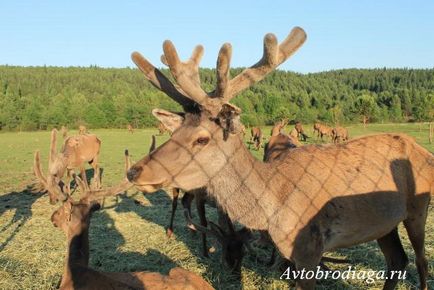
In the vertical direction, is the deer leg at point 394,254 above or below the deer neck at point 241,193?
below

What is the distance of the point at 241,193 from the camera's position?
12.5 ft

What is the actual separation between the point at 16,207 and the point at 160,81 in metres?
8.84

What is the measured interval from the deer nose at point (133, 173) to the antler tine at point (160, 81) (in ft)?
2.33

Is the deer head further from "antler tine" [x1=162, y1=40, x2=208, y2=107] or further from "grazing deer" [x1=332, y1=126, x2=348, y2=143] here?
"grazing deer" [x1=332, y1=126, x2=348, y2=143]

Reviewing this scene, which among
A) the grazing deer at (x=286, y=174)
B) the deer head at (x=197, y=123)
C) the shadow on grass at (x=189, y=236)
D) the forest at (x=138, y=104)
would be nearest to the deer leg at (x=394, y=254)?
the grazing deer at (x=286, y=174)

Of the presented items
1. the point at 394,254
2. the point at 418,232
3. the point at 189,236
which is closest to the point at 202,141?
the point at 418,232

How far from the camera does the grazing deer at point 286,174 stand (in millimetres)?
3473

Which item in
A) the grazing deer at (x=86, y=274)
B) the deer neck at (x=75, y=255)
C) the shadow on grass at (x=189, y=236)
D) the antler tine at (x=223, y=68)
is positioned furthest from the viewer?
the shadow on grass at (x=189, y=236)

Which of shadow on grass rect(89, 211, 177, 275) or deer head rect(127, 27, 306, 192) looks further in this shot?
shadow on grass rect(89, 211, 177, 275)

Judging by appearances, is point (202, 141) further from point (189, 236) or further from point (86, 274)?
point (189, 236)

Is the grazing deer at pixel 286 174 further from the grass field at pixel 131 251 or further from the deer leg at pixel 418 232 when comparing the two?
the grass field at pixel 131 251

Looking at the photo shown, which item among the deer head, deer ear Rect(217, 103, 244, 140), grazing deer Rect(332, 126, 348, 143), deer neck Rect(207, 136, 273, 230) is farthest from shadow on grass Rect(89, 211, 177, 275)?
grazing deer Rect(332, 126, 348, 143)

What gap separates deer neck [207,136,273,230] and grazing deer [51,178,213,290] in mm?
962

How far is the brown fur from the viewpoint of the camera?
4125 millimetres
